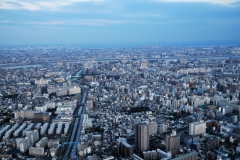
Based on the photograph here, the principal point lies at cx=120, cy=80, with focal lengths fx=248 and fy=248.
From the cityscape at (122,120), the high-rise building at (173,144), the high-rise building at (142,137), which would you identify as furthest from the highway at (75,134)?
the high-rise building at (173,144)

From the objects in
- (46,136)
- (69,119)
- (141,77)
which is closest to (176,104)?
(69,119)

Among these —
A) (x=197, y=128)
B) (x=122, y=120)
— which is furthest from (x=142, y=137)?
(x=122, y=120)

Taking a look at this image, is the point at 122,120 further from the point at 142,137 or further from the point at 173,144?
the point at 173,144

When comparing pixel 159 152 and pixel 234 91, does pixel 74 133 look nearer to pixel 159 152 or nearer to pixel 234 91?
pixel 159 152

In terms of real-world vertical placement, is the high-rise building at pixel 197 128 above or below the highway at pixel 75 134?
above

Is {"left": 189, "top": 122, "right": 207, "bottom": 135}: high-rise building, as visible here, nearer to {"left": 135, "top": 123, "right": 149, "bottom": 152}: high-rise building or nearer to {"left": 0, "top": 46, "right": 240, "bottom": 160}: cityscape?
{"left": 0, "top": 46, "right": 240, "bottom": 160}: cityscape

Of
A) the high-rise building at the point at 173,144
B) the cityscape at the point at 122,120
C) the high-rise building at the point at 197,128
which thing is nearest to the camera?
the high-rise building at the point at 173,144

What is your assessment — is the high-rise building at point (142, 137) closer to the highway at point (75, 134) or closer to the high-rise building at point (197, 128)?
the highway at point (75, 134)

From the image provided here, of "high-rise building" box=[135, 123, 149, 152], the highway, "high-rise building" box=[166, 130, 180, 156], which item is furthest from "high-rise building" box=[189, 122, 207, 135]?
the highway

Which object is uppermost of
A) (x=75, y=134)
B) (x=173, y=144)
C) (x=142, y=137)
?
(x=142, y=137)

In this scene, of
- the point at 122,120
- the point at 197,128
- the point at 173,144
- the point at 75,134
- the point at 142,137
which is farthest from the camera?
the point at 122,120

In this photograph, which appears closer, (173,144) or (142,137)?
(173,144)

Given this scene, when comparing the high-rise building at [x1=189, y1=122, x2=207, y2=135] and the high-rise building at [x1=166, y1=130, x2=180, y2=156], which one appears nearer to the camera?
the high-rise building at [x1=166, y1=130, x2=180, y2=156]
